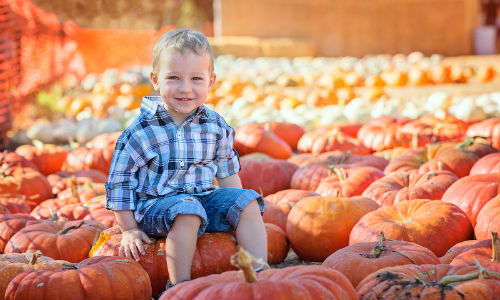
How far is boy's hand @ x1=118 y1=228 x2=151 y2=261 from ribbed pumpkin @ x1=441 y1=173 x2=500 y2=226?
6.01 feet

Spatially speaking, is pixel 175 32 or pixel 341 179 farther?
pixel 341 179

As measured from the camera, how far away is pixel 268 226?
3664 mm

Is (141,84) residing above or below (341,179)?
above

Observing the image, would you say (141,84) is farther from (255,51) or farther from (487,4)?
(487,4)

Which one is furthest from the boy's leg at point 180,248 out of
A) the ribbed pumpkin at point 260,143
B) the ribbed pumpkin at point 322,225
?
the ribbed pumpkin at point 260,143

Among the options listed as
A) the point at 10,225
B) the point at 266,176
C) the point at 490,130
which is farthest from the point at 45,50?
the point at 10,225

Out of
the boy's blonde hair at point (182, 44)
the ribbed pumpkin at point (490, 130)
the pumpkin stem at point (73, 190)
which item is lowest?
Result: the pumpkin stem at point (73, 190)

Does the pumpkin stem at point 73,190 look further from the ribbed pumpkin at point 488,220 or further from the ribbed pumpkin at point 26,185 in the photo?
the ribbed pumpkin at point 488,220

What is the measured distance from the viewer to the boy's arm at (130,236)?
2.72m

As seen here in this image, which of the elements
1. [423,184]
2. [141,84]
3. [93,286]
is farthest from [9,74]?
[93,286]

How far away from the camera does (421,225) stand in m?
3.28

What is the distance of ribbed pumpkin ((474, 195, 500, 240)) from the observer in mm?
3104

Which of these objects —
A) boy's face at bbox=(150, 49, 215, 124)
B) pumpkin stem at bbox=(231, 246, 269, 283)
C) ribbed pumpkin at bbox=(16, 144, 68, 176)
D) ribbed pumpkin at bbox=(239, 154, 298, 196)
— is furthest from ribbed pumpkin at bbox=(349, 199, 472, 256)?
ribbed pumpkin at bbox=(16, 144, 68, 176)

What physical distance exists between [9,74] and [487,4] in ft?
68.3
